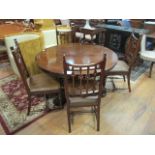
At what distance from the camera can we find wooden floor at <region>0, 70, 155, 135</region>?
6.77 feet

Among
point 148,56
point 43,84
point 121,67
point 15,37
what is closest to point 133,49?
point 121,67

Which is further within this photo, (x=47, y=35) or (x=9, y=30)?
(x=9, y=30)

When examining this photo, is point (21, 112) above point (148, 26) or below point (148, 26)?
below

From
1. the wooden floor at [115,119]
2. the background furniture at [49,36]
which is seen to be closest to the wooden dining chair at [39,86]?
the wooden floor at [115,119]

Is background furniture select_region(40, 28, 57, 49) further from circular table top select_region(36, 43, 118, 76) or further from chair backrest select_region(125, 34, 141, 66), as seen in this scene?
chair backrest select_region(125, 34, 141, 66)

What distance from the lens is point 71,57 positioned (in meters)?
2.25

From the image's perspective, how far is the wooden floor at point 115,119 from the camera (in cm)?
206

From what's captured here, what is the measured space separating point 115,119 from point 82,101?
665mm

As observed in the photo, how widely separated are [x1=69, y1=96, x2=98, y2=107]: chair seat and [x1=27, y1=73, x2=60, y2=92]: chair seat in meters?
0.37

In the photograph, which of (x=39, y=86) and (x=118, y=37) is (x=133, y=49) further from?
(x=39, y=86)

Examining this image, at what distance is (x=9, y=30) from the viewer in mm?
3980

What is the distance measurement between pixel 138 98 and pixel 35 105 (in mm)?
1595
